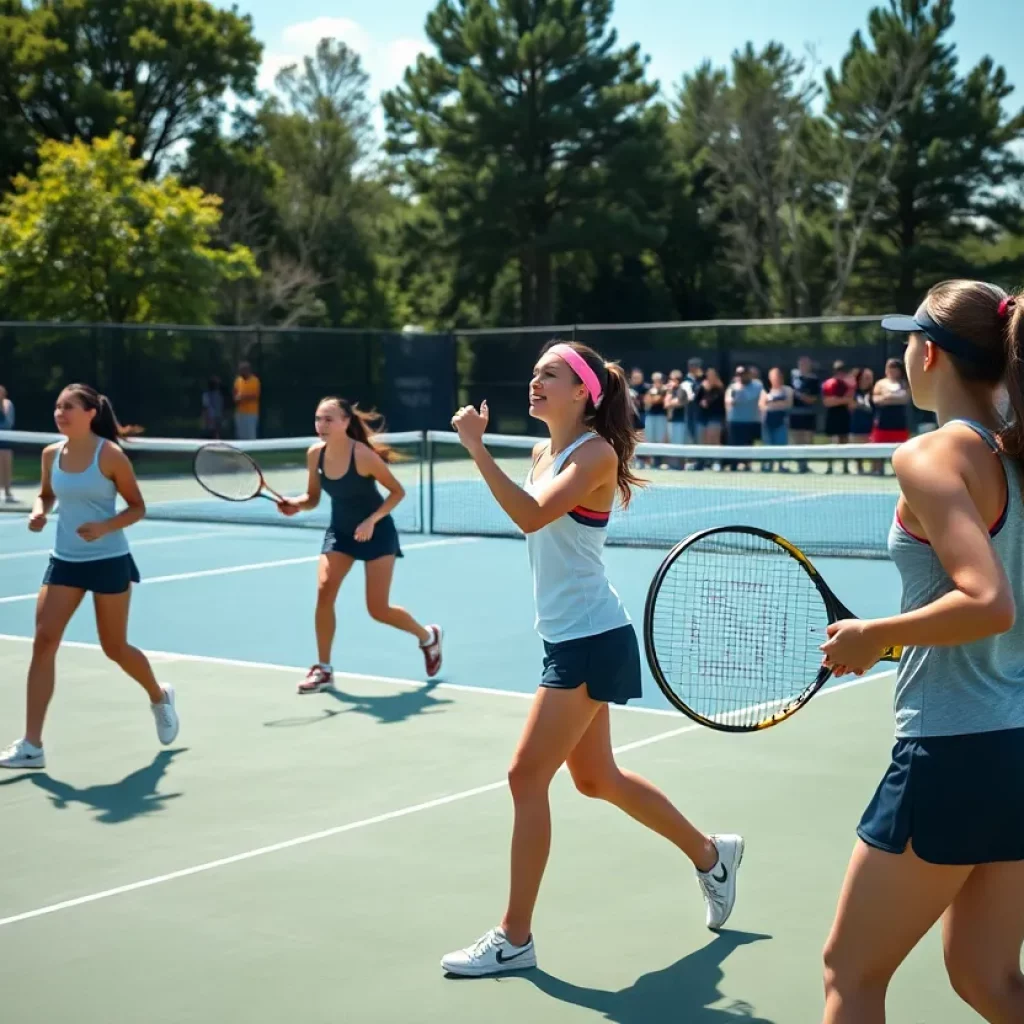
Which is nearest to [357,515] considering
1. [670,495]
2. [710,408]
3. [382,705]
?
[382,705]

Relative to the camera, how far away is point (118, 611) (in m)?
7.55

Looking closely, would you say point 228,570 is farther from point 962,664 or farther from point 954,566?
point 954,566

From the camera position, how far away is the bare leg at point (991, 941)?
10.5 ft

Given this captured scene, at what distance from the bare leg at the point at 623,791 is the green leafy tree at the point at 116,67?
4427 centimetres

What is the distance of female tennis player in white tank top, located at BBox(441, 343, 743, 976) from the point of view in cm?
475

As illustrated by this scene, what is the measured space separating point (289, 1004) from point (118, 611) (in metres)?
3.37

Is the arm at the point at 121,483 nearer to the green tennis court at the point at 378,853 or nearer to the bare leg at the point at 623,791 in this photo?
the green tennis court at the point at 378,853

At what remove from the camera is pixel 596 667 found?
4.82m

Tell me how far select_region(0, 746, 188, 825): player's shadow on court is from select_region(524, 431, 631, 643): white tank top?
A: 247cm

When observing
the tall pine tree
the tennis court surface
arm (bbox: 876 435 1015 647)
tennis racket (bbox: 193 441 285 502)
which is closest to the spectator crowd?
the tennis court surface

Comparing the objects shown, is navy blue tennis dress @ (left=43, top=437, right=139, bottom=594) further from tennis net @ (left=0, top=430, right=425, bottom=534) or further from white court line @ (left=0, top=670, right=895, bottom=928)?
tennis net @ (left=0, top=430, right=425, bottom=534)

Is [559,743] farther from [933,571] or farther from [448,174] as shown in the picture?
[448,174]

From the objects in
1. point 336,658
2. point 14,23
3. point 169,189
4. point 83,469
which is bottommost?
point 336,658

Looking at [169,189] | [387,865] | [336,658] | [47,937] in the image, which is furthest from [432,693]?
[169,189]
